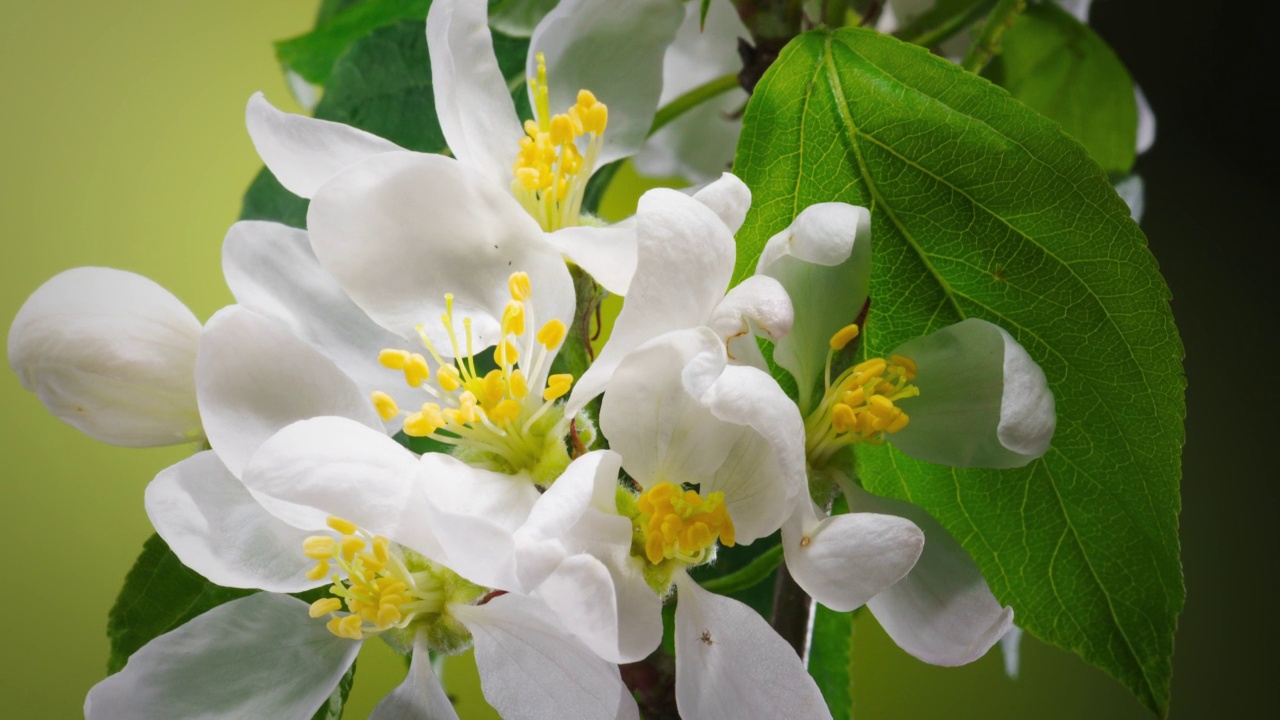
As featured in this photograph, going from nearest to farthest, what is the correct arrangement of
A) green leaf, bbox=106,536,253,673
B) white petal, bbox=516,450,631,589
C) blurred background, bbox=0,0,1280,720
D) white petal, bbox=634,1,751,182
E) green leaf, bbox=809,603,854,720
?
1. white petal, bbox=516,450,631,589
2. green leaf, bbox=106,536,253,673
3. green leaf, bbox=809,603,854,720
4. white petal, bbox=634,1,751,182
5. blurred background, bbox=0,0,1280,720

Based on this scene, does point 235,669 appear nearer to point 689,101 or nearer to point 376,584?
point 376,584

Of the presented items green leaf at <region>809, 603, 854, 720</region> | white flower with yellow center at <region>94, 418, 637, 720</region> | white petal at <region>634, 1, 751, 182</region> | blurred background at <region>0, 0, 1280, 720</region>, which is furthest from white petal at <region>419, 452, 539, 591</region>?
blurred background at <region>0, 0, 1280, 720</region>

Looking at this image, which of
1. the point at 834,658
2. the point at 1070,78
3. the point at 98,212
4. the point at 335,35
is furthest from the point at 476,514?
the point at 98,212

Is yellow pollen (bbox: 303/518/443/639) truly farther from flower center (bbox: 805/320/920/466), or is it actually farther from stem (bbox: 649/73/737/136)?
stem (bbox: 649/73/737/136)

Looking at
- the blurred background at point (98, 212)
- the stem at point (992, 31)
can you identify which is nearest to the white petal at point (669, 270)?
the stem at point (992, 31)

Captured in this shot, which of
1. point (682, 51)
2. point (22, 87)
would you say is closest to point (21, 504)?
point (22, 87)

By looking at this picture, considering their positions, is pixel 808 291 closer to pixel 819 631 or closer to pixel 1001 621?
pixel 1001 621
